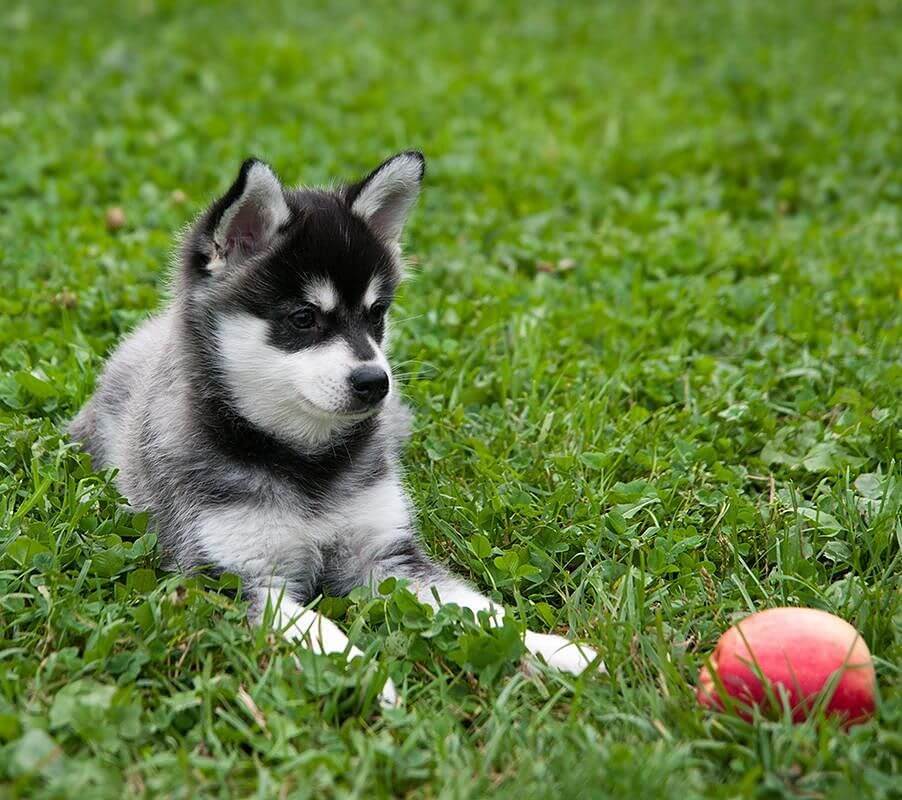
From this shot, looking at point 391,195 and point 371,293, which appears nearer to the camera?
point 371,293

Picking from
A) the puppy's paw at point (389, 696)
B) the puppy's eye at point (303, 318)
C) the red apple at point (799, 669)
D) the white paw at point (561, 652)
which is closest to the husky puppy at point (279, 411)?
the puppy's eye at point (303, 318)

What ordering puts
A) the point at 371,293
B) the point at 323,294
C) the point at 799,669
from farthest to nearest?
the point at 371,293 → the point at 323,294 → the point at 799,669

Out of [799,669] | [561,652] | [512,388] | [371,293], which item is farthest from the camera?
[512,388]

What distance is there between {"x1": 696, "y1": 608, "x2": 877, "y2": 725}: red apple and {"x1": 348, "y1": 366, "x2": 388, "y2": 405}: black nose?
4.47ft

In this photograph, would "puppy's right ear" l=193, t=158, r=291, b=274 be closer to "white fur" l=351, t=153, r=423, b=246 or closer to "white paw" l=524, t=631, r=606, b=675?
"white fur" l=351, t=153, r=423, b=246

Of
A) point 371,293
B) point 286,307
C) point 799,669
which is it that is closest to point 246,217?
point 286,307

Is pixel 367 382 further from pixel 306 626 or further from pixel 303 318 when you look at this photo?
pixel 306 626

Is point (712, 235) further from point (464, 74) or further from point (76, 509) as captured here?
point (76, 509)

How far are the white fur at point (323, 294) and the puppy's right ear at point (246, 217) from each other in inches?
9.0

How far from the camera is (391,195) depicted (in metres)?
4.33

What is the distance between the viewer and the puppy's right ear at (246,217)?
12.4 feet

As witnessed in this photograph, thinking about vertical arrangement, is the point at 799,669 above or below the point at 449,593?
above

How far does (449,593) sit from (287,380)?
2.89ft

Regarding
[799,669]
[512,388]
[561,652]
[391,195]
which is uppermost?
[391,195]
